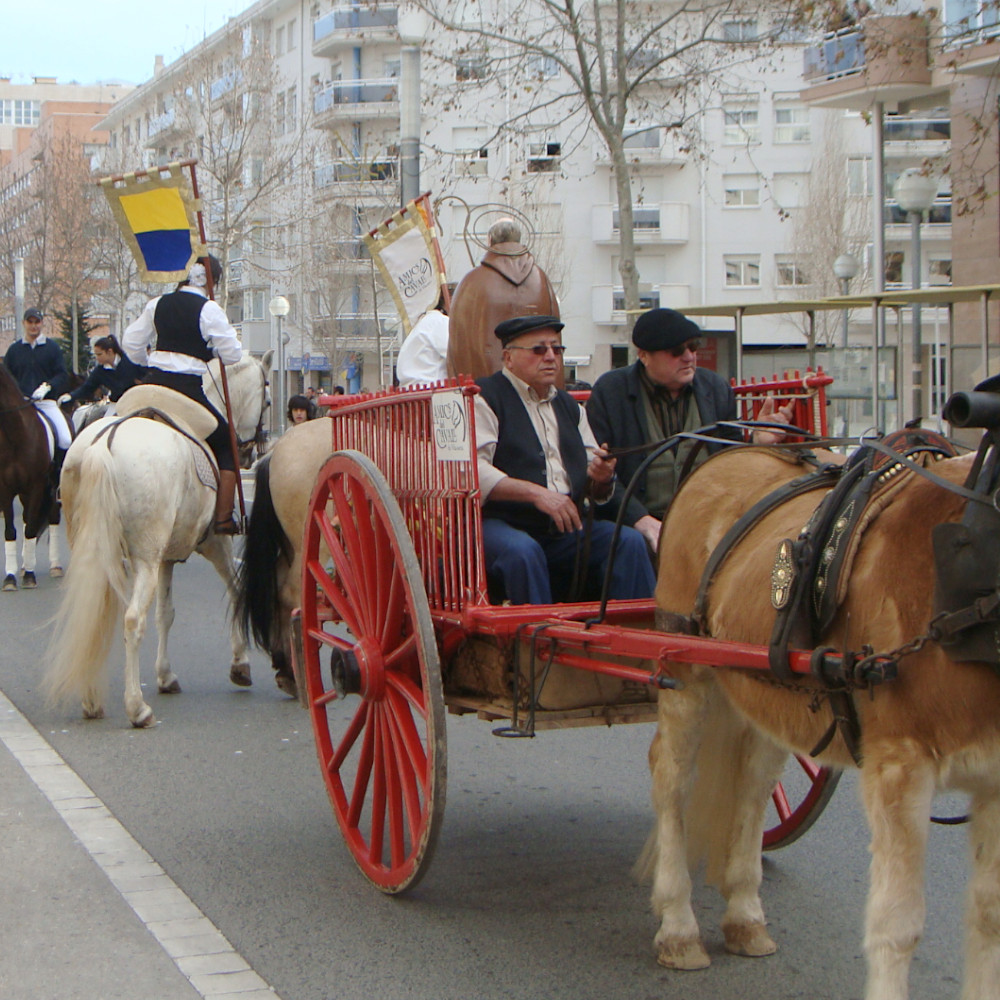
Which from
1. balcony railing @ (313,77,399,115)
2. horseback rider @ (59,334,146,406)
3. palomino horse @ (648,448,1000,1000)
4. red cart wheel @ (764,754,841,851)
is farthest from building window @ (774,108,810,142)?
palomino horse @ (648,448,1000,1000)

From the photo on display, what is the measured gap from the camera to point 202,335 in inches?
350

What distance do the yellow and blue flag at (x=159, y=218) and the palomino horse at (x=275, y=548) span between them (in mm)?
1873

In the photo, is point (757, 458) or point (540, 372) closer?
point (757, 458)

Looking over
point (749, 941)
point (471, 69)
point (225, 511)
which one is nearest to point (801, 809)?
point (749, 941)

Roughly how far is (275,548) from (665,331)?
337cm

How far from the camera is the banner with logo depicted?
7.72 meters

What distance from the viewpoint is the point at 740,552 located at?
382 centimetres

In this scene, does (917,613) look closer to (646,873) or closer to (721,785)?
(721,785)

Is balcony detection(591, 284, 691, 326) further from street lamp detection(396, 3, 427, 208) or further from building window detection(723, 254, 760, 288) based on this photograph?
street lamp detection(396, 3, 427, 208)

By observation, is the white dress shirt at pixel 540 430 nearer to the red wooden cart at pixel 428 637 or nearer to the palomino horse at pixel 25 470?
the red wooden cart at pixel 428 637

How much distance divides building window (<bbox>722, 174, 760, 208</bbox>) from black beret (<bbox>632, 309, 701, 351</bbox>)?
4724 cm

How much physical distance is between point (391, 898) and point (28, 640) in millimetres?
6189

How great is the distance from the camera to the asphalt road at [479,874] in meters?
4.02

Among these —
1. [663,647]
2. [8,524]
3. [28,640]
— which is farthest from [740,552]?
[8,524]
